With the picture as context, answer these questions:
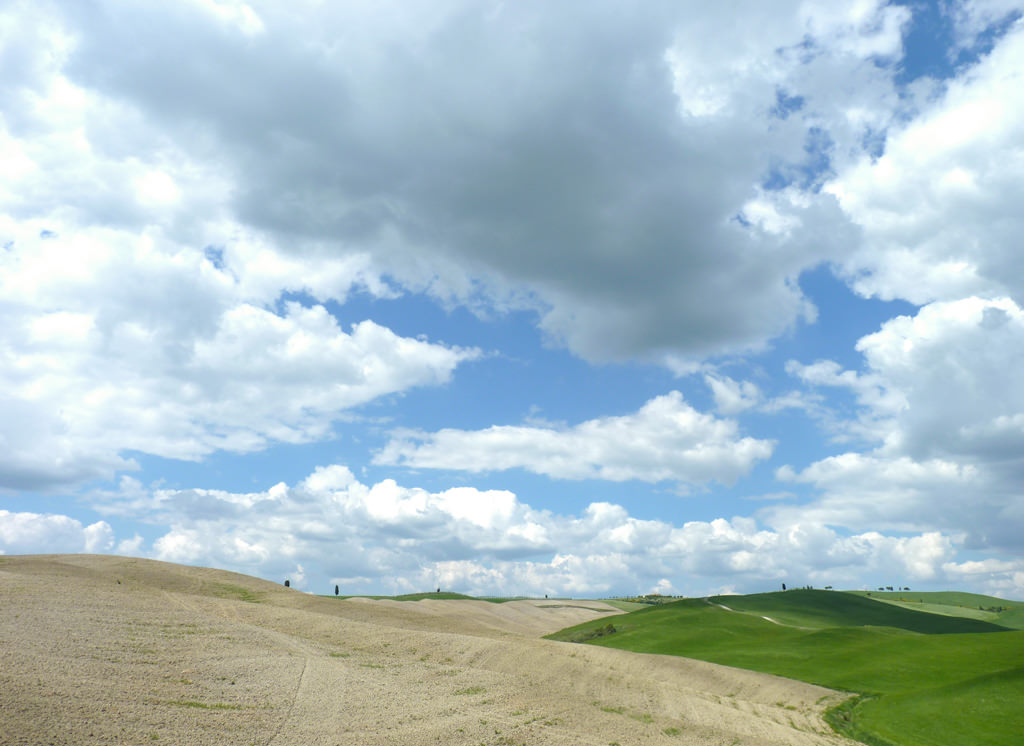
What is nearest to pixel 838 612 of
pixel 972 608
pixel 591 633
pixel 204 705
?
pixel 591 633

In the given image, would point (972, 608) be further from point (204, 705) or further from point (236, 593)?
point (204, 705)

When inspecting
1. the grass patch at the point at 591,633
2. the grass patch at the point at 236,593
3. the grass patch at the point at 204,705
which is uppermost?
the grass patch at the point at 236,593

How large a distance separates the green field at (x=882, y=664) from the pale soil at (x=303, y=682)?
402 centimetres

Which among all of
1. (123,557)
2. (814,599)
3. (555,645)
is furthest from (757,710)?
(814,599)

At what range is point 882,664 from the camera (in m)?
55.9

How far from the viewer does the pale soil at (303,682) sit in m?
24.8

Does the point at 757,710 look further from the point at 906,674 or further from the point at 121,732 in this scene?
the point at 121,732

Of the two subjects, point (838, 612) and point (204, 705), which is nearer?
point (204, 705)

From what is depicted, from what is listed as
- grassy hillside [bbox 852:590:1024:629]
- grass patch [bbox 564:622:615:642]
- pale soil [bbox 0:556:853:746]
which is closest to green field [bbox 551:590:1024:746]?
grass patch [bbox 564:622:615:642]

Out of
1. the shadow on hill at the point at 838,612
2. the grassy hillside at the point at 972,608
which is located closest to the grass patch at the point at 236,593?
the shadow on hill at the point at 838,612

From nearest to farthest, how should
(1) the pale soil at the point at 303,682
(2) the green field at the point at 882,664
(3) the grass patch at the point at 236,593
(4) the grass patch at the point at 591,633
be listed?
(1) the pale soil at the point at 303,682 → (2) the green field at the point at 882,664 → (3) the grass patch at the point at 236,593 → (4) the grass patch at the point at 591,633

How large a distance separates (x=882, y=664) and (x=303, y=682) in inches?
1951

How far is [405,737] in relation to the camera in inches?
1070

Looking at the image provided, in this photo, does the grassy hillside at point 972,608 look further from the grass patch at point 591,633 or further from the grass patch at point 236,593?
the grass patch at point 236,593
